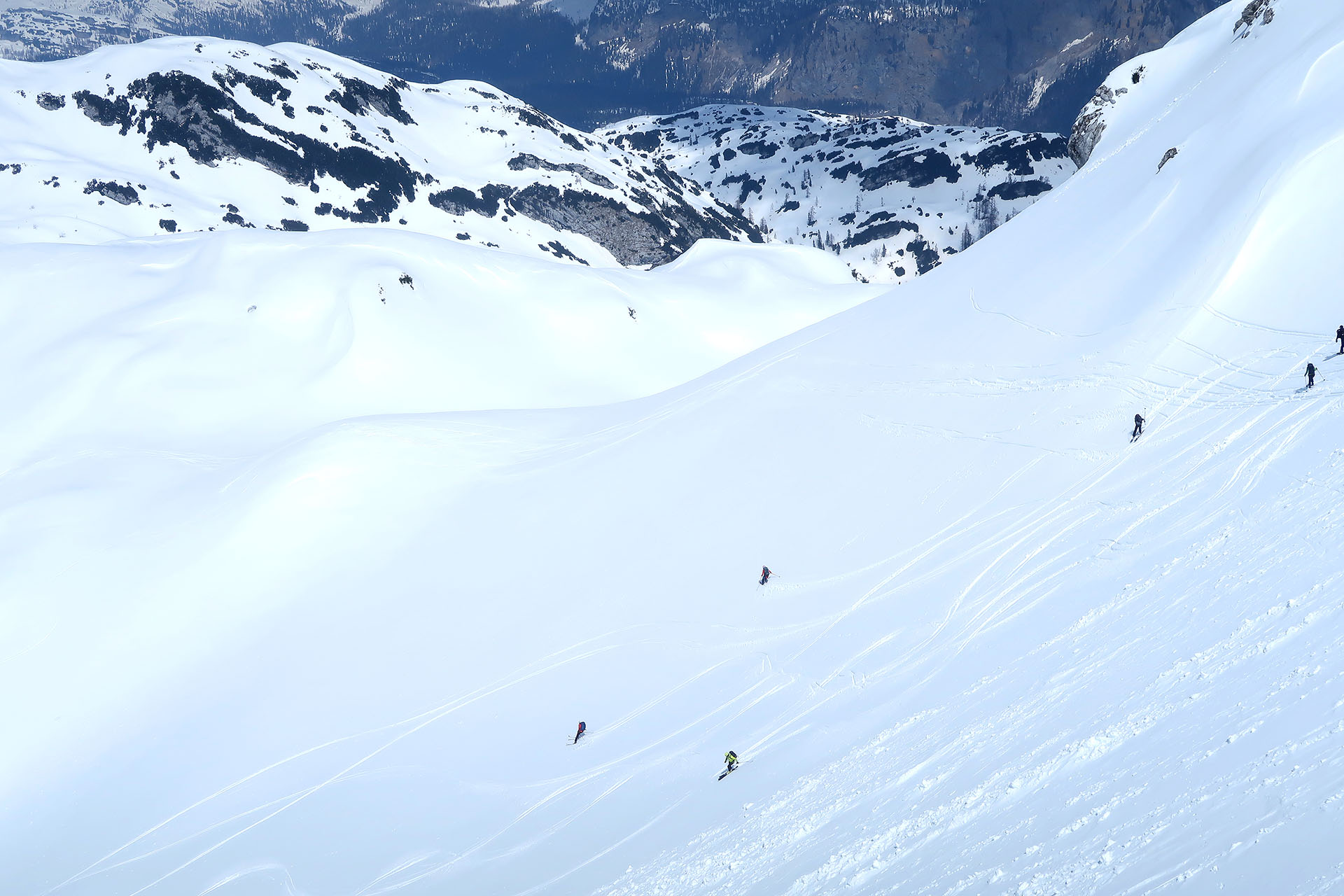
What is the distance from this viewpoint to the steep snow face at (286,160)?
104438mm

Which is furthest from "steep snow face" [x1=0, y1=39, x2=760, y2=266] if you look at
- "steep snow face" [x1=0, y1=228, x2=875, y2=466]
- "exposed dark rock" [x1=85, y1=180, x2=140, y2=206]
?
"steep snow face" [x1=0, y1=228, x2=875, y2=466]

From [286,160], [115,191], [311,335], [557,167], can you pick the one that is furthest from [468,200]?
[311,335]

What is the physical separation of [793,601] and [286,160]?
369ft

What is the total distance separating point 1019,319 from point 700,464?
15133 millimetres

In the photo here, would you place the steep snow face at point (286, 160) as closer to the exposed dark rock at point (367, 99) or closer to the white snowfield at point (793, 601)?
the exposed dark rock at point (367, 99)

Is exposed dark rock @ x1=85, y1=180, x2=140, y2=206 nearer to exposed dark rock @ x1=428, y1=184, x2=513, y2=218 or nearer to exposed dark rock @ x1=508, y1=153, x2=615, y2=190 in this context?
exposed dark rock @ x1=428, y1=184, x2=513, y2=218

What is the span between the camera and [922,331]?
43969 mm

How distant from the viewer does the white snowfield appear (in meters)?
18.3

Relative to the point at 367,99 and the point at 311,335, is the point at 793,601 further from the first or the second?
the point at 367,99

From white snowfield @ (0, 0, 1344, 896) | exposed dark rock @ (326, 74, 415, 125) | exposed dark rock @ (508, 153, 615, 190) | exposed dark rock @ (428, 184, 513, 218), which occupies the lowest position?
white snowfield @ (0, 0, 1344, 896)

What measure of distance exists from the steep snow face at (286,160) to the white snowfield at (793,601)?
62107 mm

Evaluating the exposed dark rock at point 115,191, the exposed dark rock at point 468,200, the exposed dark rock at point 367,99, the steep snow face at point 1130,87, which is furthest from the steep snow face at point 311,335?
the exposed dark rock at point 367,99

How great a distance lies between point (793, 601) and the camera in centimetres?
2969

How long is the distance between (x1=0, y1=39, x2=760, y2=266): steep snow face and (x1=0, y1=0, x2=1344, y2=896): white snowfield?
62.1m
